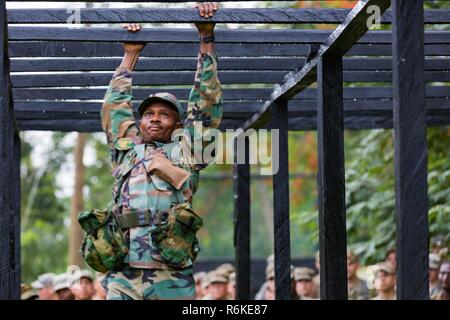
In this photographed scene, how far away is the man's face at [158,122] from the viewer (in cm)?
845

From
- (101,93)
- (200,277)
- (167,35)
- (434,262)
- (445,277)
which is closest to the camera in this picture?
(167,35)

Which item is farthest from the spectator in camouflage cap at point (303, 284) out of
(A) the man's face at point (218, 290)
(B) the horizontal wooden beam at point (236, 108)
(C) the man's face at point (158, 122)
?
(C) the man's face at point (158, 122)

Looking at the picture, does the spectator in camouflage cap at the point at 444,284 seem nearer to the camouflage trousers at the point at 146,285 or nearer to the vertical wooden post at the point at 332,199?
the vertical wooden post at the point at 332,199

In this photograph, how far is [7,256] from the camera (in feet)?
24.9

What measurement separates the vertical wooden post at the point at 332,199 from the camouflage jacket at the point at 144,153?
0.90 metres

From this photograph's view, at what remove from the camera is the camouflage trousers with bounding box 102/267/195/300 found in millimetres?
8109

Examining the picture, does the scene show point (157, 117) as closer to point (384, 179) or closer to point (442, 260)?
point (442, 260)

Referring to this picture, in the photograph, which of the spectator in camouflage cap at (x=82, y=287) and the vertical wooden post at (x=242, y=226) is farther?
the spectator in camouflage cap at (x=82, y=287)

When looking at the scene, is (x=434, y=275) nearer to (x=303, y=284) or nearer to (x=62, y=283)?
(x=303, y=284)

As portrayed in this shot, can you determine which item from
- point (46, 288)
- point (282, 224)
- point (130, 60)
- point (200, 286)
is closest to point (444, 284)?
point (282, 224)

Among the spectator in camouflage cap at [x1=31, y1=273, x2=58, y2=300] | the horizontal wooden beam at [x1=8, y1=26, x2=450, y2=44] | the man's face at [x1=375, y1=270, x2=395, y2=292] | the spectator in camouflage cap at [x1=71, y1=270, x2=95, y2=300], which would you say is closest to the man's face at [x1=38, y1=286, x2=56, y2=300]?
the spectator in camouflage cap at [x1=31, y1=273, x2=58, y2=300]

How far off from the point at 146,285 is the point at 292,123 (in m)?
5.96

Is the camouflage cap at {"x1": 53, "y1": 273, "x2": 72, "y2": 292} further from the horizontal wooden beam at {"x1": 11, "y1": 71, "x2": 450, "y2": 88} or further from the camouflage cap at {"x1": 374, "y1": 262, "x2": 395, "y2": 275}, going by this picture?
the horizontal wooden beam at {"x1": 11, "y1": 71, "x2": 450, "y2": 88}

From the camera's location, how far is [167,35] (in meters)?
9.14
